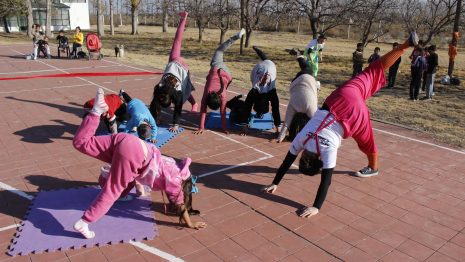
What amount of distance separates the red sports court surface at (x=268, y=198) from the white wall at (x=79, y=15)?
43.4 meters

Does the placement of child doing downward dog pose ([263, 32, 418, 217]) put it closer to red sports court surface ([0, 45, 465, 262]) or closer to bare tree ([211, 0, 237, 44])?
red sports court surface ([0, 45, 465, 262])

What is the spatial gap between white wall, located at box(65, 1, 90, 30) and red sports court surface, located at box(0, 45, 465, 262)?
4338 centimetres

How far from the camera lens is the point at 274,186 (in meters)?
5.07

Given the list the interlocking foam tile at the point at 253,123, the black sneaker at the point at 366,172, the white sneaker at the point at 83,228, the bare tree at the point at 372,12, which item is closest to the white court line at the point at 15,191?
the white sneaker at the point at 83,228

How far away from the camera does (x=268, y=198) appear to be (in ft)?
16.4

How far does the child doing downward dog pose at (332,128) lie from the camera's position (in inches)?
170

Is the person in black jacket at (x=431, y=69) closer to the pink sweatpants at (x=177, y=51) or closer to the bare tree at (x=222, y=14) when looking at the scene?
the pink sweatpants at (x=177, y=51)

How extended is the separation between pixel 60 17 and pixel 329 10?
38.0m

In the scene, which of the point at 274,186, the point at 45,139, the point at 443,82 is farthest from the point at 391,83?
the point at 45,139

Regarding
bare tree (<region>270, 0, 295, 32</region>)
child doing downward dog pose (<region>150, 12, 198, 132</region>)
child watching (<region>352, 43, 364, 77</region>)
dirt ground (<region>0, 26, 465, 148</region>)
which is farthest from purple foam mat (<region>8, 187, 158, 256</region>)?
bare tree (<region>270, 0, 295, 32</region>)

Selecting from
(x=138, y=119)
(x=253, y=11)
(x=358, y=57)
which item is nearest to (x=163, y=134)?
(x=138, y=119)

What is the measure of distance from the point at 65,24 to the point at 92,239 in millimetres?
48499

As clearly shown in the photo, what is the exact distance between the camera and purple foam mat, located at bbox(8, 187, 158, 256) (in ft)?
12.8

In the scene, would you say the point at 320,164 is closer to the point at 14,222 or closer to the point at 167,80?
the point at 14,222
